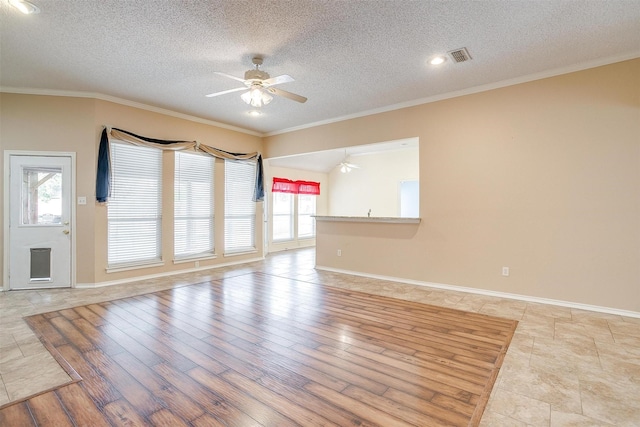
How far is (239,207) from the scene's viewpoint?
700 centimetres

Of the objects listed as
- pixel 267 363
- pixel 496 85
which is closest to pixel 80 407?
pixel 267 363

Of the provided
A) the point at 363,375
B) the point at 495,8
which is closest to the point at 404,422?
the point at 363,375

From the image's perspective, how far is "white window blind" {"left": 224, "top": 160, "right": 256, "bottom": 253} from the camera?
22.2ft

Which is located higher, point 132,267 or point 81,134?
point 81,134

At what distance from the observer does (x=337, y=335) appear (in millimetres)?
3066

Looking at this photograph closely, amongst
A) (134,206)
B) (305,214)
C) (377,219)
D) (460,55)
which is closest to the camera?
(460,55)

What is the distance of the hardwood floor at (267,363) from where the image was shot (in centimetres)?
191

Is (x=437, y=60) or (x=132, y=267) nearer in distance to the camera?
(x=437, y=60)

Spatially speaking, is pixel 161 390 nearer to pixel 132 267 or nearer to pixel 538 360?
pixel 538 360

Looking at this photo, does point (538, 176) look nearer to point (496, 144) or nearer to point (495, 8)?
point (496, 144)

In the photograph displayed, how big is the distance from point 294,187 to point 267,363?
7319mm

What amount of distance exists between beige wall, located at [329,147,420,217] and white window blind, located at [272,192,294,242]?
168 cm

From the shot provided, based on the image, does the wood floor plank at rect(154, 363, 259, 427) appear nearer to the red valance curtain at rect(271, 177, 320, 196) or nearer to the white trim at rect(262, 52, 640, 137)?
the white trim at rect(262, 52, 640, 137)

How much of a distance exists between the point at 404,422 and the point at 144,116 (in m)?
5.78
